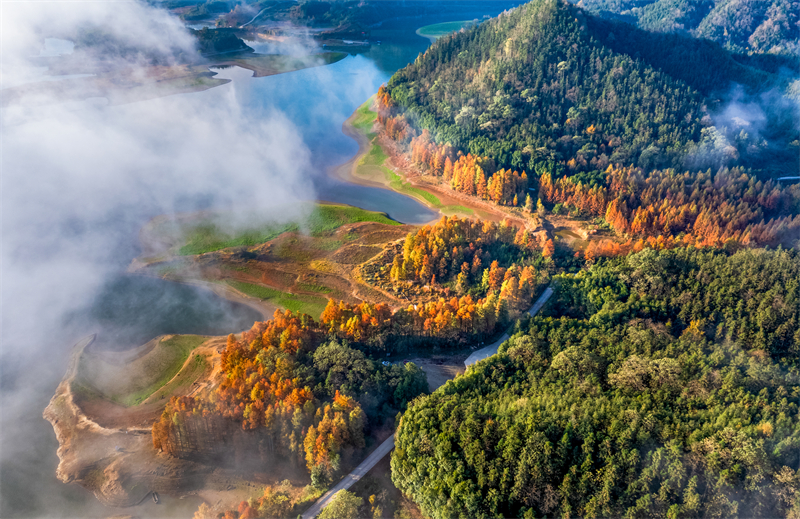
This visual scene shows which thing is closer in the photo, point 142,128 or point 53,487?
point 53,487

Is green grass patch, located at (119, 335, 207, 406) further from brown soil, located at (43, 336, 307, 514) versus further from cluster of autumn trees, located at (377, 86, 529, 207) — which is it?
cluster of autumn trees, located at (377, 86, 529, 207)

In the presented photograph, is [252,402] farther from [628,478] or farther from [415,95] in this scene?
[415,95]

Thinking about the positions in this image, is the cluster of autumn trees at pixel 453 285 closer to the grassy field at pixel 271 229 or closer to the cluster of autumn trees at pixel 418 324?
the cluster of autumn trees at pixel 418 324

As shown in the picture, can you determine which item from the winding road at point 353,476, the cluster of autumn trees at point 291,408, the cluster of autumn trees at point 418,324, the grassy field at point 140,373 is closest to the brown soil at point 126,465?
the cluster of autumn trees at point 291,408

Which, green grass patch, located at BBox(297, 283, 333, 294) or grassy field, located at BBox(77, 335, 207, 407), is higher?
green grass patch, located at BBox(297, 283, 333, 294)

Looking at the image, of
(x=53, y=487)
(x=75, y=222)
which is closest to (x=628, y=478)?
(x=53, y=487)

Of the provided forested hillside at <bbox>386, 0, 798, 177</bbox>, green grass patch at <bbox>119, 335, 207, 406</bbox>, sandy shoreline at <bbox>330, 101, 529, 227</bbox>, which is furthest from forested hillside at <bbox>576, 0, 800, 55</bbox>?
green grass patch at <bbox>119, 335, 207, 406</bbox>
